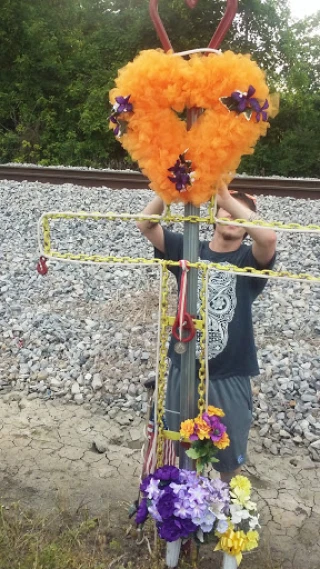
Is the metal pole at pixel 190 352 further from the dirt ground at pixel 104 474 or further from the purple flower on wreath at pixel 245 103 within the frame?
the dirt ground at pixel 104 474

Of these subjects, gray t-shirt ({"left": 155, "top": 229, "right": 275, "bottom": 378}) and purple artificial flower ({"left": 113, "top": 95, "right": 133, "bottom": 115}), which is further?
gray t-shirt ({"left": 155, "top": 229, "right": 275, "bottom": 378})

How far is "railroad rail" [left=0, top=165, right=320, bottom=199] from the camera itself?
935 centimetres

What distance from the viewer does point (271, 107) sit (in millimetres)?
1972

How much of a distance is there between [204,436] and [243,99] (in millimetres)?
1275

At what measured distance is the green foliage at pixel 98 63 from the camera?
56.3ft

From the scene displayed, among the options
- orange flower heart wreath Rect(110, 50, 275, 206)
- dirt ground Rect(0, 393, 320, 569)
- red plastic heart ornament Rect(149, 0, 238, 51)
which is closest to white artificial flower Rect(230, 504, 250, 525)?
dirt ground Rect(0, 393, 320, 569)

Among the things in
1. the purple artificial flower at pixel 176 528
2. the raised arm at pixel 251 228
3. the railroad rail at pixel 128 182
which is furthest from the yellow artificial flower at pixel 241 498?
the railroad rail at pixel 128 182

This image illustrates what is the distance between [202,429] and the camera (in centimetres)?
212

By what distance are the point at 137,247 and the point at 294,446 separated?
11.3ft

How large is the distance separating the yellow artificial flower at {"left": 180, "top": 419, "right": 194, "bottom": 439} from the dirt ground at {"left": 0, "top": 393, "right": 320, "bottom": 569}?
100cm

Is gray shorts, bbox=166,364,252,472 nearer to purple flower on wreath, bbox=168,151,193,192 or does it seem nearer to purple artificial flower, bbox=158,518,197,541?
purple artificial flower, bbox=158,518,197,541

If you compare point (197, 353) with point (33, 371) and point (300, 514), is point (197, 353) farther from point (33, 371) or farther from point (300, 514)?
point (33, 371)

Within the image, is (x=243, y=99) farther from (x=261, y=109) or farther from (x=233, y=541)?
(x=233, y=541)

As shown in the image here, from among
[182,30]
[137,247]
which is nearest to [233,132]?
[137,247]
